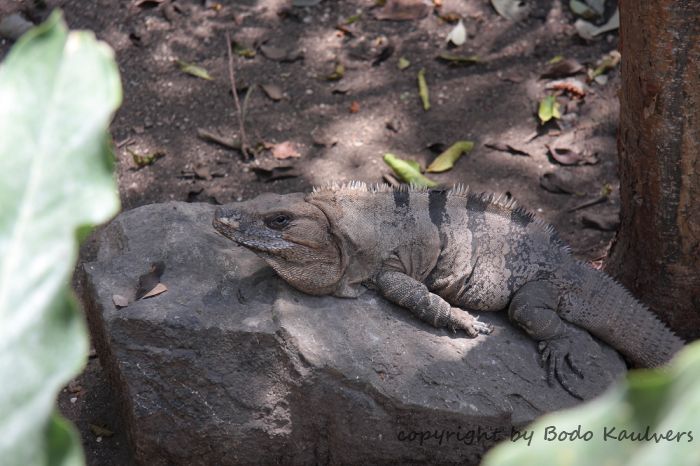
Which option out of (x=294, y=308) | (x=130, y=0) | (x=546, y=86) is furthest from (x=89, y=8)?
(x=294, y=308)

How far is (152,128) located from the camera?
6.17 m

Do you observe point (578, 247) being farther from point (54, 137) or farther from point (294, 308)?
point (54, 137)

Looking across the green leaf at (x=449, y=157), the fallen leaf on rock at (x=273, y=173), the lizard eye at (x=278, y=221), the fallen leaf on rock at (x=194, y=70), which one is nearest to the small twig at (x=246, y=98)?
the fallen leaf on rock at (x=194, y=70)

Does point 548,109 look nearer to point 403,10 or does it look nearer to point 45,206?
point 403,10

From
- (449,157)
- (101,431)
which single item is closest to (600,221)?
(449,157)

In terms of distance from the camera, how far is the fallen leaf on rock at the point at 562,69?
6.42 metres

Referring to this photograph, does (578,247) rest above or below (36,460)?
below

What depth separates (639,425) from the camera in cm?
86

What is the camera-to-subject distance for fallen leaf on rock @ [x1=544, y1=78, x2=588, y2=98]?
248 inches

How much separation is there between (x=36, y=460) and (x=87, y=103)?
1.43ft

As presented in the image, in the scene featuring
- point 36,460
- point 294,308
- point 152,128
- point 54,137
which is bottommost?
point 152,128

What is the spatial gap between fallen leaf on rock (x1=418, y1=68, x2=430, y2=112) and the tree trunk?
2.19 m

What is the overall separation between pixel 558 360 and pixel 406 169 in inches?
83.6

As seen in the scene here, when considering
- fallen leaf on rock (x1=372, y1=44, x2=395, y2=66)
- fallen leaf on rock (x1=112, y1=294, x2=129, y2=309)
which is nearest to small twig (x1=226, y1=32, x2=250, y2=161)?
fallen leaf on rock (x1=372, y1=44, x2=395, y2=66)
